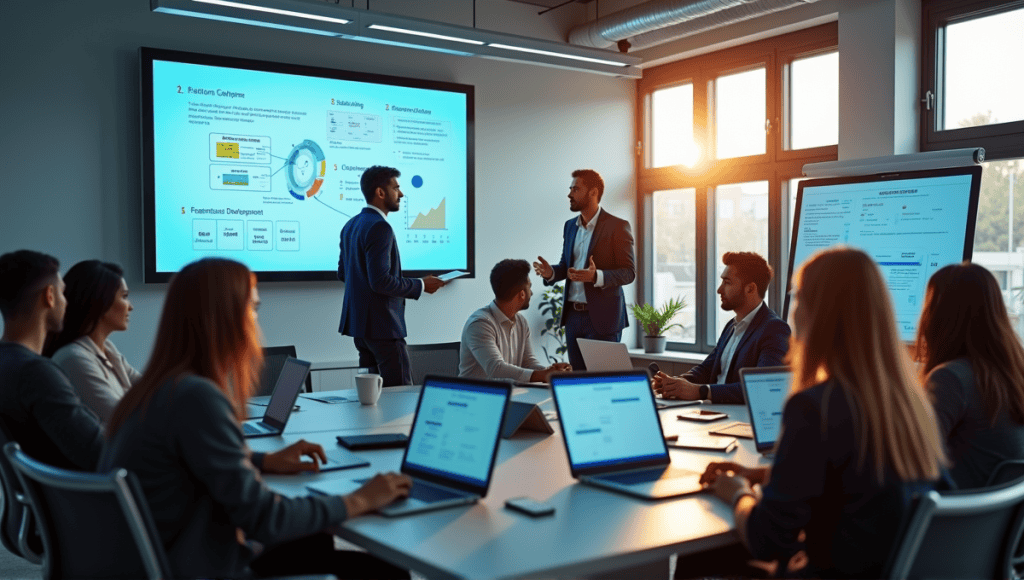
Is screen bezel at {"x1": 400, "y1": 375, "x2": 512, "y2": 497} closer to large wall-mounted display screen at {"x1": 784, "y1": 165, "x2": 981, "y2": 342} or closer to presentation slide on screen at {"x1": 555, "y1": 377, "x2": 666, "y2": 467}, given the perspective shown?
presentation slide on screen at {"x1": 555, "y1": 377, "x2": 666, "y2": 467}

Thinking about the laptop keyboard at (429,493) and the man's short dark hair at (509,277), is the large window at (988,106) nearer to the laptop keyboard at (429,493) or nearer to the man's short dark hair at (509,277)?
the man's short dark hair at (509,277)

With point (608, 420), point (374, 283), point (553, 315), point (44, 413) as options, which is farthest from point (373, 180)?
point (608, 420)

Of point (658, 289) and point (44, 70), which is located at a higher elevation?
point (44, 70)

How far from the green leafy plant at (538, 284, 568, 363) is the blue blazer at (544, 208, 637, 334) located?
5.11ft

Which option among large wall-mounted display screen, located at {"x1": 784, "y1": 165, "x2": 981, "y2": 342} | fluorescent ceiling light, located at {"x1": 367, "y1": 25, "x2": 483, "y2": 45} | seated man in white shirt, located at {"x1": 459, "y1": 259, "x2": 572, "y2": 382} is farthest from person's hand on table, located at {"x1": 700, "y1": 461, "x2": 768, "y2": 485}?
fluorescent ceiling light, located at {"x1": 367, "y1": 25, "x2": 483, "y2": 45}

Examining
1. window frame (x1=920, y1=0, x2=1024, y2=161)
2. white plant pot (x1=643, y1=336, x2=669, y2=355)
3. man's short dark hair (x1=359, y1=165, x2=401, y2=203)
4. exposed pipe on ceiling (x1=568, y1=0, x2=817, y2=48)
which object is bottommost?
white plant pot (x1=643, y1=336, x2=669, y2=355)

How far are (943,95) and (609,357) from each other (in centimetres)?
343

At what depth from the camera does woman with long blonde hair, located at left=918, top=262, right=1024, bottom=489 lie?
6.97 feet

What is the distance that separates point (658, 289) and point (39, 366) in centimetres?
590

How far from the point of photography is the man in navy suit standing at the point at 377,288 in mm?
4520

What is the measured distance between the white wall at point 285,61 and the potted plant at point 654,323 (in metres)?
0.50

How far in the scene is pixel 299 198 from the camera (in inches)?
230

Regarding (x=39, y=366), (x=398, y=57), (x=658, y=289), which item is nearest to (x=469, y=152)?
(x=398, y=57)

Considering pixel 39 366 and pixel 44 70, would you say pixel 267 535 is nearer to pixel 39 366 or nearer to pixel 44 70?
pixel 39 366
